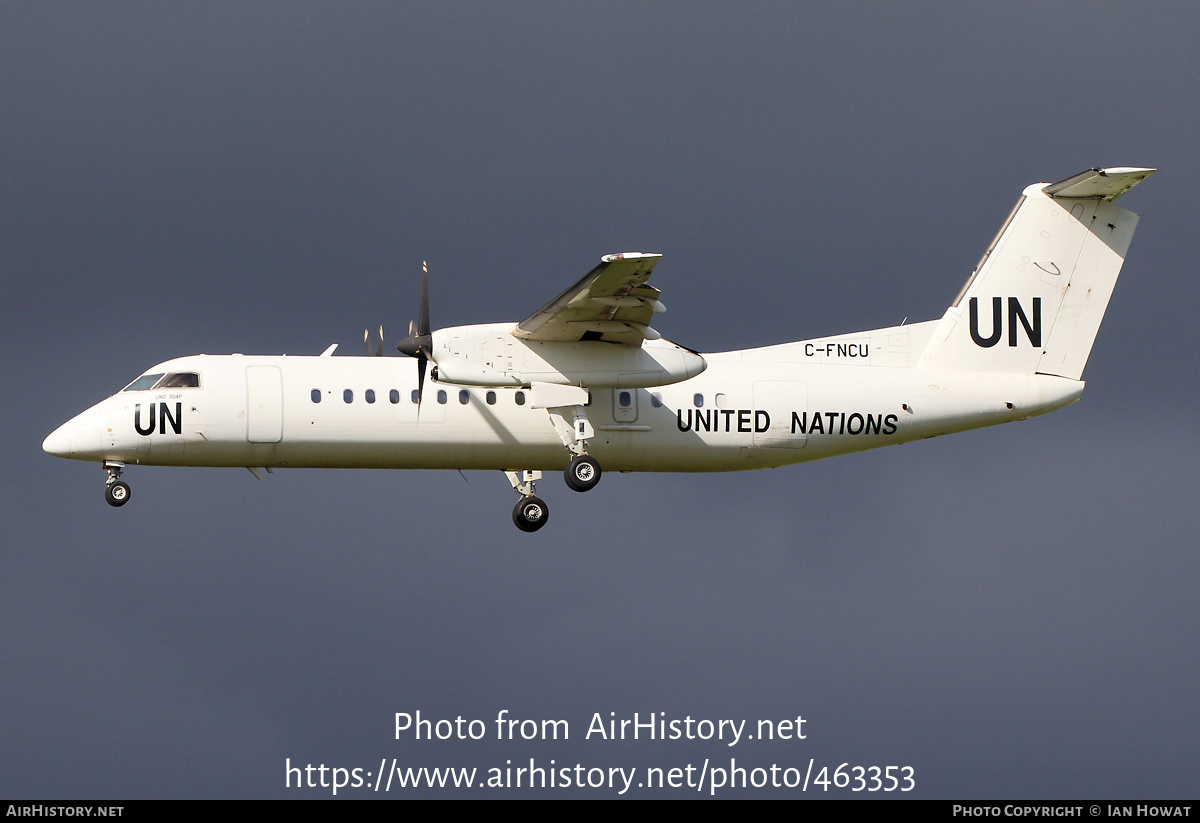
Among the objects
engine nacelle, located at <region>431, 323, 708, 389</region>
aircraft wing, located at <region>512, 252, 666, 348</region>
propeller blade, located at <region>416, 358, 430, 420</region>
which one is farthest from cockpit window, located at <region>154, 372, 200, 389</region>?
aircraft wing, located at <region>512, 252, 666, 348</region>

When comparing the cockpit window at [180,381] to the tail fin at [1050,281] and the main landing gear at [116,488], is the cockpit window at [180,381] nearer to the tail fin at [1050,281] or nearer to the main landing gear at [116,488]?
the main landing gear at [116,488]

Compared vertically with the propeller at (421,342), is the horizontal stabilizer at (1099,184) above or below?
above

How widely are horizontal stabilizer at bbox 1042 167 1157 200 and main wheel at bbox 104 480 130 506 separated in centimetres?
1619

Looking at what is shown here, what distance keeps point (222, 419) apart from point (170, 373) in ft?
3.96

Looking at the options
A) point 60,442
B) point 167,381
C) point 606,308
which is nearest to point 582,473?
point 606,308

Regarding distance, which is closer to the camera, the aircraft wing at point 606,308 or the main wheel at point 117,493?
the aircraft wing at point 606,308

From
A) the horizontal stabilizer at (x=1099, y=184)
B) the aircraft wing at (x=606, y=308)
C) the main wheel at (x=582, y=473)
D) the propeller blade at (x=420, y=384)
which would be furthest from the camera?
the horizontal stabilizer at (x=1099, y=184)

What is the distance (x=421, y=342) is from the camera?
2739cm

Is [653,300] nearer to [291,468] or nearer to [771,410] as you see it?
[771,410]

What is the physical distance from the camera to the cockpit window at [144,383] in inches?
1112

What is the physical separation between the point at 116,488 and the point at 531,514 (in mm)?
6575

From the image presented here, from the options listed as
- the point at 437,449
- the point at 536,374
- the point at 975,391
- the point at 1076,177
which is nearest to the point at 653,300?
the point at 536,374

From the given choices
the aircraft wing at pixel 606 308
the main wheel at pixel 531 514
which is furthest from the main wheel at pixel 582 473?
the aircraft wing at pixel 606 308

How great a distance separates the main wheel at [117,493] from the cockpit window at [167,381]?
1510mm
